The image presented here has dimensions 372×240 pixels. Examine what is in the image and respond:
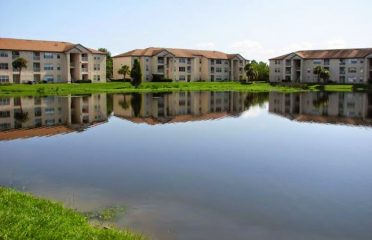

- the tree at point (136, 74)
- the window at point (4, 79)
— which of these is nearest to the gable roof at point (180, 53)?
the tree at point (136, 74)

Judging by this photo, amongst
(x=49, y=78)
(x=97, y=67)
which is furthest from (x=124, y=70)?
(x=49, y=78)

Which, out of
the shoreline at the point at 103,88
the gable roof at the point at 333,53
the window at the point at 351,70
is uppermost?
the gable roof at the point at 333,53

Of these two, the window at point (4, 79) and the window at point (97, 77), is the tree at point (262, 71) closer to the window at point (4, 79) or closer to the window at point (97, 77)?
the window at point (97, 77)

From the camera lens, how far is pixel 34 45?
101 metres

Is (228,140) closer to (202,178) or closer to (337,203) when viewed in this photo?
(202,178)

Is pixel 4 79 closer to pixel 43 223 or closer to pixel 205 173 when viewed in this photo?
pixel 205 173

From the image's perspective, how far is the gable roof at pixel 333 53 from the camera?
12050cm

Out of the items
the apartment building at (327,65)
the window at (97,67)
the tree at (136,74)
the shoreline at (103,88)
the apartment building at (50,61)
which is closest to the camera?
the shoreline at (103,88)

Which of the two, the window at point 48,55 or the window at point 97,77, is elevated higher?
the window at point 48,55

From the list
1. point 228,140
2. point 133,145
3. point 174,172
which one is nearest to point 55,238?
point 174,172

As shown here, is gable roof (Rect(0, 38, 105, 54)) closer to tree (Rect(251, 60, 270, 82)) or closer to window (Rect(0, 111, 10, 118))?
window (Rect(0, 111, 10, 118))

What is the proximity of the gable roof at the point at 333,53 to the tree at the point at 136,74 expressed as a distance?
2291 inches

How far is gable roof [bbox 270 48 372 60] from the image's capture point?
395ft

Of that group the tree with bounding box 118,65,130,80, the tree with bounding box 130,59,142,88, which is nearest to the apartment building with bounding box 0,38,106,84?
the tree with bounding box 118,65,130,80
